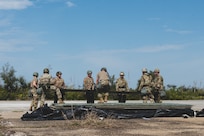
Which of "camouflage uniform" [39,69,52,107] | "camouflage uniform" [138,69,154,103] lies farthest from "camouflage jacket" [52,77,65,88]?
"camouflage uniform" [138,69,154,103]

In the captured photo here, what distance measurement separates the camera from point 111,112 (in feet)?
46.9

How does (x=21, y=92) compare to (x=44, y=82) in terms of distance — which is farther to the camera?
(x=21, y=92)

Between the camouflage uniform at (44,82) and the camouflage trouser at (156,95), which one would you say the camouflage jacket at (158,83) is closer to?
the camouflage trouser at (156,95)

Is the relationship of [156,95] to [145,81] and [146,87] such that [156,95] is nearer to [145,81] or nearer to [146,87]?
[146,87]

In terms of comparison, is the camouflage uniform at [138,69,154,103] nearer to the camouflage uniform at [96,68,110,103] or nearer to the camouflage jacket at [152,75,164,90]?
the camouflage jacket at [152,75,164,90]

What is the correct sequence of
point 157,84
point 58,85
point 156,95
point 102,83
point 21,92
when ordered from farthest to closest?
point 21,92
point 156,95
point 157,84
point 102,83
point 58,85

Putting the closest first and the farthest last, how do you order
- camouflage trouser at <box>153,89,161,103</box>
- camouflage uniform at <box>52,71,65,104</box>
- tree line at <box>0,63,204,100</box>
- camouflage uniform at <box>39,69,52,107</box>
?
1. camouflage uniform at <box>39,69,52,107</box>
2. camouflage uniform at <box>52,71,65,104</box>
3. camouflage trouser at <box>153,89,161,103</box>
4. tree line at <box>0,63,204,100</box>

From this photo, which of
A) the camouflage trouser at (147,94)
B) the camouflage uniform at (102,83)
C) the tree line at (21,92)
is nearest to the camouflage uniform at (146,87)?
the camouflage trouser at (147,94)

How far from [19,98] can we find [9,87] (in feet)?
6.62

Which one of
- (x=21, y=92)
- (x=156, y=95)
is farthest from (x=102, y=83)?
(x=21, y=92)

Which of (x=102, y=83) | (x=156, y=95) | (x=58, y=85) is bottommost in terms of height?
(x=156, y=95)

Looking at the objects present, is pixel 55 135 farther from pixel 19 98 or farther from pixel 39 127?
pixel 19 98

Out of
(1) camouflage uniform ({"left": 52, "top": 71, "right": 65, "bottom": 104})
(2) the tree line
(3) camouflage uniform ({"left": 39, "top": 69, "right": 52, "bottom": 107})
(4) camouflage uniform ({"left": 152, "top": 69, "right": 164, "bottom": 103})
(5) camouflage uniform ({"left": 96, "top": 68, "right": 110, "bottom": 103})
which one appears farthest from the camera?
(2) the tree line

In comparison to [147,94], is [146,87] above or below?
A: above
